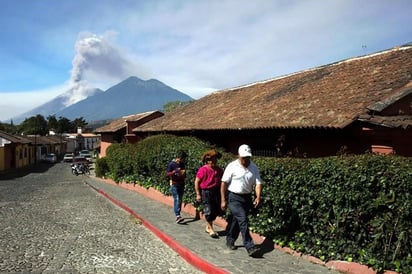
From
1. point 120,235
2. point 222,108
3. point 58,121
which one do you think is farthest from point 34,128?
point 120,235

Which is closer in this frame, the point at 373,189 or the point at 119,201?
the point at 373,189

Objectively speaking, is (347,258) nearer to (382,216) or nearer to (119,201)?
(382,216)

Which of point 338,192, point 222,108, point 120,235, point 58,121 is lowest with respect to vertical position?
point 120,235

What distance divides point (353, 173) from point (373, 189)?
1.12ft

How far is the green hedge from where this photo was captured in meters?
5.22

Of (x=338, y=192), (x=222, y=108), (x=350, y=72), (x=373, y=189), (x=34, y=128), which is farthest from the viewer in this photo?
(x=34, y=128)

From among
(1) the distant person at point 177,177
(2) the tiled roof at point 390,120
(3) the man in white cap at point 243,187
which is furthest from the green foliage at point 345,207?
(1) the distant person at point 177,177

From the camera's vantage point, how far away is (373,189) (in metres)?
5.51

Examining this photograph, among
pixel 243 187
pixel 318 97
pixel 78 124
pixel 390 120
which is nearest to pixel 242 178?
pixel 243 187

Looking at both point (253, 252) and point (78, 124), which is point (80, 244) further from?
point (78, 124)

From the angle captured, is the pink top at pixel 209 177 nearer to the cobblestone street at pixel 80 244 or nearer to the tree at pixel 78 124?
the cobblestone street at pixel 80 244

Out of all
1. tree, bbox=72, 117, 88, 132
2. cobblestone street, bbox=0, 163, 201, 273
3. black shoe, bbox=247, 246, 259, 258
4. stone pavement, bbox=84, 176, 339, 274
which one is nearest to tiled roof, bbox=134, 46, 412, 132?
stone pavement, bbox=84, 176, 339, 274

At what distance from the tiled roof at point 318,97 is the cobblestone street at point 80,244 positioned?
4.83 m

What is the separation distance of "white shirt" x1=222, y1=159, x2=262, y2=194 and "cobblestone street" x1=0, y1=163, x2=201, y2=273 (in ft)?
Result: 4.81
